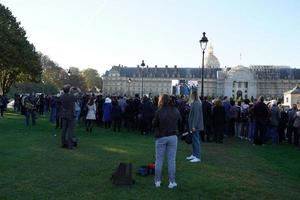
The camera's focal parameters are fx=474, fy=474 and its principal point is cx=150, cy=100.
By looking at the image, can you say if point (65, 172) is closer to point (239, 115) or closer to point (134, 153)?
point (134, 153)

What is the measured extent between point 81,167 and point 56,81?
403ft

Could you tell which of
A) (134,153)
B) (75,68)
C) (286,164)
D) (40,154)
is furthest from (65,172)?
(75,68)

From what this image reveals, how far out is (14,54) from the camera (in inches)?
1914

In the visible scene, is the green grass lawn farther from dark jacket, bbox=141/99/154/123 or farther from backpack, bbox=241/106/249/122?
dark jacket, bbox=141/99/154/123

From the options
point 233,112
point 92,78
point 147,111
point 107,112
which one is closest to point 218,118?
point 233,112

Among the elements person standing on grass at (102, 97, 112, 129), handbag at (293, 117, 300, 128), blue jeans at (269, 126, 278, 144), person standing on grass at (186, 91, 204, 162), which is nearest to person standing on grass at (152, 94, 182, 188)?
person standing on grass at (186, 91, 204, 162)

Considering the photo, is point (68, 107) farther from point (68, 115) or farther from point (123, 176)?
point (123, 176)

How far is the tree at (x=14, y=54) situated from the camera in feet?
156

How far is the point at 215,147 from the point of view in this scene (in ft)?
62.2

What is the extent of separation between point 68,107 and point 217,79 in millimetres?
168401

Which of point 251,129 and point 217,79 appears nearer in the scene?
point 251,129

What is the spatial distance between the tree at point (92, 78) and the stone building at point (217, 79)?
15.4 ft

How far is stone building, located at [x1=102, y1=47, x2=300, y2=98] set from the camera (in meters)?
177

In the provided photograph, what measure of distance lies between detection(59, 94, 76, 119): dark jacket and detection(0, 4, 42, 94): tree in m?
32.3
